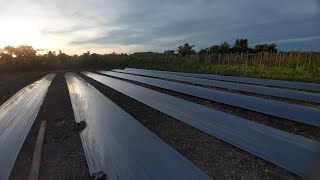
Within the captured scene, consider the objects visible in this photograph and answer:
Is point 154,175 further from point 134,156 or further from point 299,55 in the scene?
point 299,55

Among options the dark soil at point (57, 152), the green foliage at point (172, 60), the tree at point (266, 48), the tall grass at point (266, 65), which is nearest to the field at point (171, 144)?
the dark soil at point (57, 152)

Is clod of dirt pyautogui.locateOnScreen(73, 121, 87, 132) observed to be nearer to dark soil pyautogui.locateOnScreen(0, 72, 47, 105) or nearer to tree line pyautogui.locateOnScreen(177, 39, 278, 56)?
dark soil pyautogui.locateOnScreen(0, 72, 47, 105)

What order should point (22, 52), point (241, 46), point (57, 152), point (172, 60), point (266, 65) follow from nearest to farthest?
point (57, 152), point (266, 65), point (22, 52), point (172, 60), point (241, 46)

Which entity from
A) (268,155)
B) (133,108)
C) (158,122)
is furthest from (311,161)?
(133,108)

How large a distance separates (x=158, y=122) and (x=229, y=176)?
2284 mm

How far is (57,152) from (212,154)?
1896 millimetres

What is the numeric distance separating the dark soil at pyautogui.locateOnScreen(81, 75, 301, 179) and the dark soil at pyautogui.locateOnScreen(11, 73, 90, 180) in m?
1.14

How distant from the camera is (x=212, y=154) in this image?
3713 mm

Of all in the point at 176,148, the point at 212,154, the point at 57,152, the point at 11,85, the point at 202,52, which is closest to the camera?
the point at 212,154

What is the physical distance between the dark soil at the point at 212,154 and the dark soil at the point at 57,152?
1.14 meters

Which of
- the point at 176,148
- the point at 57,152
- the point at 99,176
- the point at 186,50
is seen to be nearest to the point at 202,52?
the point at 186,50

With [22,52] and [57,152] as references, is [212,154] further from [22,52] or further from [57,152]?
[22,52]

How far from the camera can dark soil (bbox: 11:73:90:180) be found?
339 cm

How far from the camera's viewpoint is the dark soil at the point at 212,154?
10.3 feet
